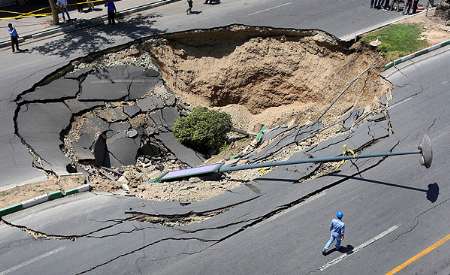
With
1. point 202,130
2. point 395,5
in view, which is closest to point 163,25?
point 202,130

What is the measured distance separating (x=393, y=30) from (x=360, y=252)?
1277cm

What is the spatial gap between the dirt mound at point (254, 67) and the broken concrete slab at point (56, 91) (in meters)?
3.76

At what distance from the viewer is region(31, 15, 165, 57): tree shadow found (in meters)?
20.9

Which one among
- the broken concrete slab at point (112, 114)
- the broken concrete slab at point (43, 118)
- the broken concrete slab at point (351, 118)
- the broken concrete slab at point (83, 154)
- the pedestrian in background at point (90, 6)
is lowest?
the broken concrete slab at point (83, 154)

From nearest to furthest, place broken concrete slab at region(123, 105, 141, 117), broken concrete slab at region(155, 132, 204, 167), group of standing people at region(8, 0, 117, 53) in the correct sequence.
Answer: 1. broken concrete slab at region(155, 132, 204, 167)
2. broken concrete slab at region(123, 105, 141, 117)
3. group of standing people at region(8, 0, 117, 53)

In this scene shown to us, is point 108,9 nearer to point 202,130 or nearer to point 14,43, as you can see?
point 14,43

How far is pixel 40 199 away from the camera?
13.4 meters

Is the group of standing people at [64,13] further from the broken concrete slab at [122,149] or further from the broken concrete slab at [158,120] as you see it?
the broken concrete slab at [122,149]

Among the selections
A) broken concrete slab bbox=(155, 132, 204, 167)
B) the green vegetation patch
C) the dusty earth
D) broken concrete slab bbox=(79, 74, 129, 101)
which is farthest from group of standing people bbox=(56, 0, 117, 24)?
the green vegetation patch

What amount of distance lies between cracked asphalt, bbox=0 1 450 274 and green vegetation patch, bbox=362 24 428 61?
4240 millimetres

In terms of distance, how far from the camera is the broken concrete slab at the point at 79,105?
1802 centimetres

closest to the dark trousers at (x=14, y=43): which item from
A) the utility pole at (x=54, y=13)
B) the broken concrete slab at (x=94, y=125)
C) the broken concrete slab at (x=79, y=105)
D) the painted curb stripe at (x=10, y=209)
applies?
the utility pole at (x=54, y=13)

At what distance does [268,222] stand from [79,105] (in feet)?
30.2

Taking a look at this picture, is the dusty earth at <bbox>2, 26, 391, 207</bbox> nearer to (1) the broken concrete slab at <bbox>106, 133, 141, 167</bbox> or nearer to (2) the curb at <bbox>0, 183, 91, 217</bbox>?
(1) the broken concrete slab at <bbox>106, 133, 141, 167</bbox>
